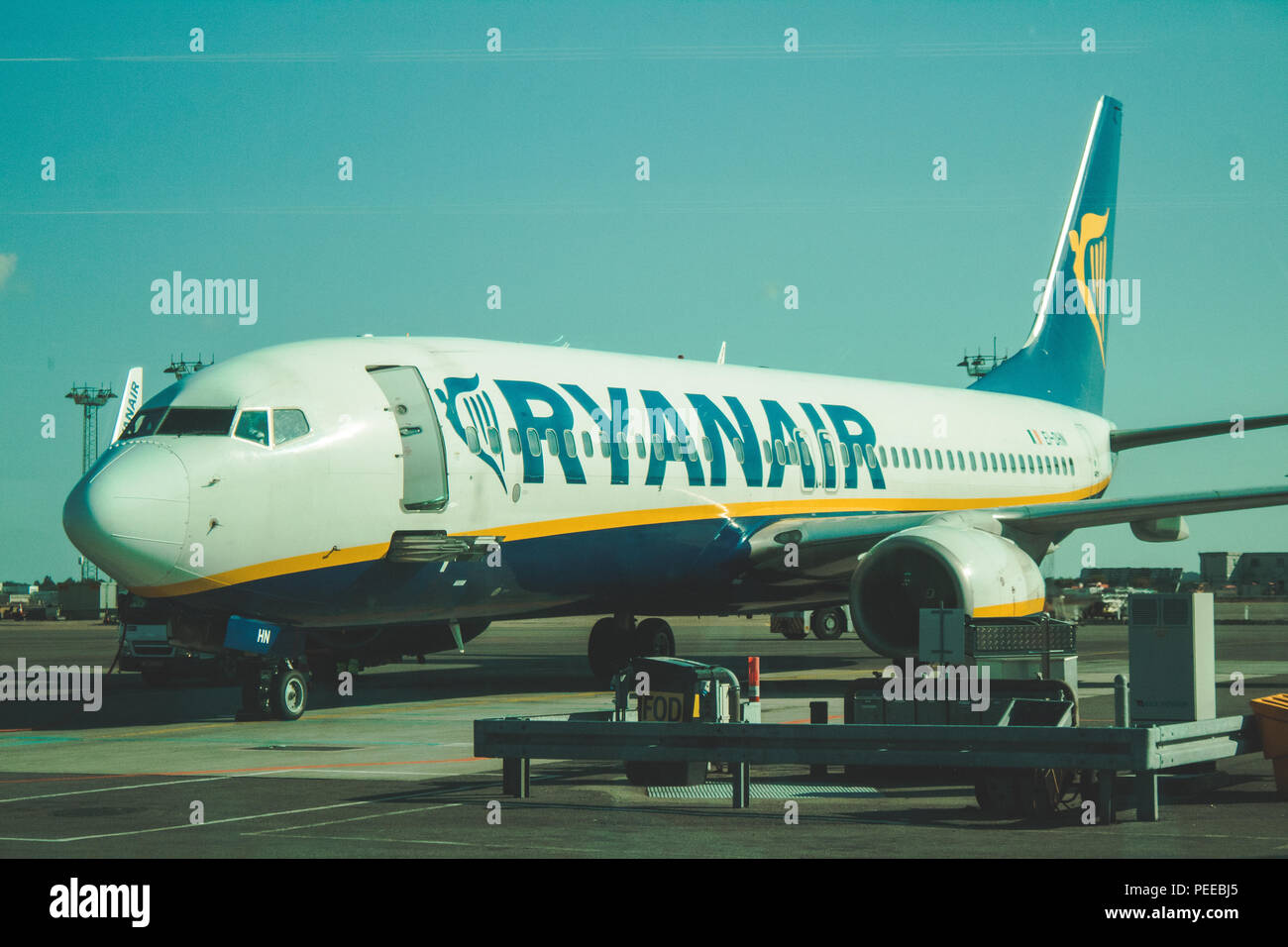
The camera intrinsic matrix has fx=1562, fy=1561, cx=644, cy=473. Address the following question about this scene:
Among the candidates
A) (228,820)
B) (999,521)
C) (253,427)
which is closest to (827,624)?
(999,521)

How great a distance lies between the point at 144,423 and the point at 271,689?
361cm

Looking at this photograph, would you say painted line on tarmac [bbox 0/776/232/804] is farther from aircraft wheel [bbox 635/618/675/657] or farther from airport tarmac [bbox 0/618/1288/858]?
aircraft wheel [bbox 635/618/675/657]

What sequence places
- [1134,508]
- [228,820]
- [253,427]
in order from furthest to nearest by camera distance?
[1134,508]
[253,427]
[228,820]

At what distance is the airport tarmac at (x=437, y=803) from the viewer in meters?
9.45

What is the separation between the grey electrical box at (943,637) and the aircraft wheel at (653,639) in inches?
417

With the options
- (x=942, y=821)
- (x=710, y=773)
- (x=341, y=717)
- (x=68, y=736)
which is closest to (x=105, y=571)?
(x=68, y=736)

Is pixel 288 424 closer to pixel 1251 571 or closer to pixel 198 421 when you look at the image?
pixel 198 421

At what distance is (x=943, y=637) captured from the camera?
1300 cm

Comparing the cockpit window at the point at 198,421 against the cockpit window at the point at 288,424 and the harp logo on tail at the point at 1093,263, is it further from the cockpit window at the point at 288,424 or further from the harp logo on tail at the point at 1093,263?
the harp logo on tail at the point at 1093,263

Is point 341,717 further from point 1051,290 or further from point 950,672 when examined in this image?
point 1051,290

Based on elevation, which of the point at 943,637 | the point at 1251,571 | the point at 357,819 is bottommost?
the point at 1251,571

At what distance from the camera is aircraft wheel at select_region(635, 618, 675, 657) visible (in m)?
23.5

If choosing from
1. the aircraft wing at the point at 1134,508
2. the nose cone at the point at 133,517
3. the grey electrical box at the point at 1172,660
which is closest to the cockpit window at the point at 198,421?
the nose cone at the point at 133,517
